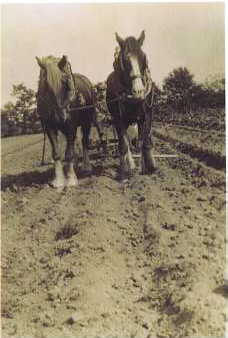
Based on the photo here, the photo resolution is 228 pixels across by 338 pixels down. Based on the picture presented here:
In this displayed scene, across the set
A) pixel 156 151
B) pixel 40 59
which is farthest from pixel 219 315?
pixel 156 151

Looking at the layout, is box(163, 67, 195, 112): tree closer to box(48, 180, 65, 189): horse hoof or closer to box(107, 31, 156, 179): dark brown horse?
box(107, 31, 156, 179): dark brown horse

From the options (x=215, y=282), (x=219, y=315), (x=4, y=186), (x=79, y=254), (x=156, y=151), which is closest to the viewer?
(x=219, y=315)

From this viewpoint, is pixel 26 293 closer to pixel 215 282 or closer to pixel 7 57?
pixel 215 282

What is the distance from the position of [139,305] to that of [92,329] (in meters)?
0.42

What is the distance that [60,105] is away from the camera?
6.63 m

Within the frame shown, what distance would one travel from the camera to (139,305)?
3486mm

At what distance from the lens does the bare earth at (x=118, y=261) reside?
3.28 meters

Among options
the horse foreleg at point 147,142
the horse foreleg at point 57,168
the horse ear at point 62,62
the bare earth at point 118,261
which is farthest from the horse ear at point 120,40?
the bare earth at point 118,261

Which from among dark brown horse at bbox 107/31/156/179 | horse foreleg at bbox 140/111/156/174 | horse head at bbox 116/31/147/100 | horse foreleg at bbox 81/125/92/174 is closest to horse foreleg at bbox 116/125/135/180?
dark brown horse at bbox 107/31/156/179

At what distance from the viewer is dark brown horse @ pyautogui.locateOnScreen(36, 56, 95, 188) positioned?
21.5 feet

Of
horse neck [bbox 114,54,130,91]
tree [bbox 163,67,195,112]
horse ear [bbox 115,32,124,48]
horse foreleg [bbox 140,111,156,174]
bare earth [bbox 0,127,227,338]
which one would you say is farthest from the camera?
tree [bbox 163,67,195,112]

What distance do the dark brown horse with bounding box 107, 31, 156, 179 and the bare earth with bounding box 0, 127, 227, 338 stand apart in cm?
61

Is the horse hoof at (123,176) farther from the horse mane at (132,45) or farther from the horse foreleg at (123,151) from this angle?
the horse mane at (132,45)

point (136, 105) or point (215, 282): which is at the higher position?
point (136, 105)
